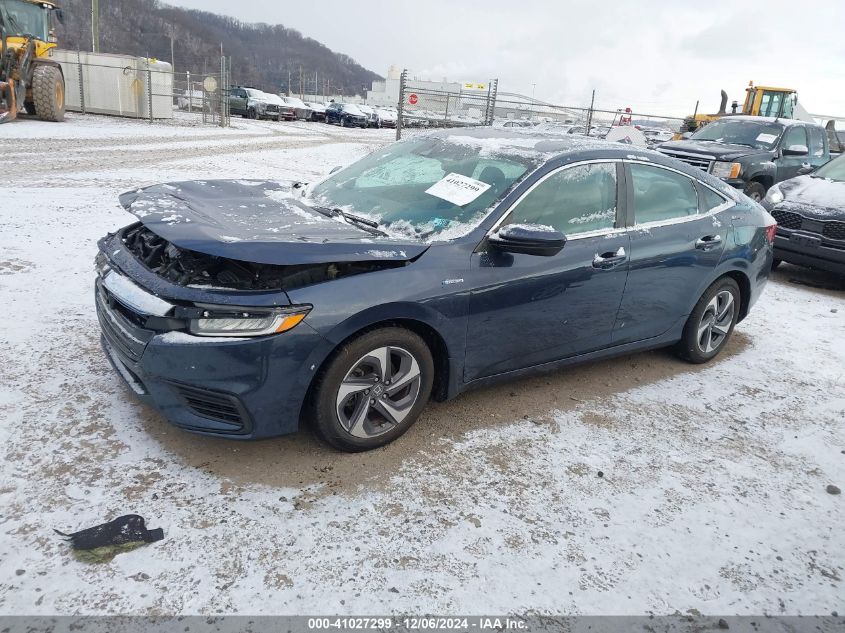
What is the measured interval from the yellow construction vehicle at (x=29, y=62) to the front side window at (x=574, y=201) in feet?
54.5

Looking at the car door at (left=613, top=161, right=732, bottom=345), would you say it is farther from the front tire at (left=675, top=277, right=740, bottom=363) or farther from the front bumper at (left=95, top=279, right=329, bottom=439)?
the front bumper at (left=95, top=279, right=329, bottom=439)

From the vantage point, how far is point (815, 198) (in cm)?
730

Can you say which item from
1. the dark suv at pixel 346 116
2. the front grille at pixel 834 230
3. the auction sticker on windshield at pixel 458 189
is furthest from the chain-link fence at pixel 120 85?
the auction sticker on windshield at pixel 458 189

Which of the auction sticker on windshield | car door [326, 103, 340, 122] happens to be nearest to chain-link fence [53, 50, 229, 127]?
car door [326, 103, 340, 122]

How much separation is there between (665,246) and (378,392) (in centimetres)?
223

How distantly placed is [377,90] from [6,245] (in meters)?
80.4

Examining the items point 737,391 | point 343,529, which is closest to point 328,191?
point 343,529

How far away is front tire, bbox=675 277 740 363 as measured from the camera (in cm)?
449

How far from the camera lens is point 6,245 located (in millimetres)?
5562

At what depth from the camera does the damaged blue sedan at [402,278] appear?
8.79 ft

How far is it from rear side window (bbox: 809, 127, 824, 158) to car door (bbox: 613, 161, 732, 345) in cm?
872

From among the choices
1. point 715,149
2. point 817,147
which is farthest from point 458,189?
point 817,147

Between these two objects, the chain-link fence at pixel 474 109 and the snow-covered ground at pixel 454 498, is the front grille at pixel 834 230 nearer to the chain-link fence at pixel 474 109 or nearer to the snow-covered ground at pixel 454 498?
the snow-covered ground at pixel 454 498

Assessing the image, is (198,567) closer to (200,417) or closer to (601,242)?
(200,417)
